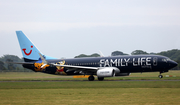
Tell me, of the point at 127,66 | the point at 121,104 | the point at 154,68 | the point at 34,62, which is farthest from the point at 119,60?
the point at 121,104

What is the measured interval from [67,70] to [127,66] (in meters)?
10.4

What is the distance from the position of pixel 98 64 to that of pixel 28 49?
13252 mm

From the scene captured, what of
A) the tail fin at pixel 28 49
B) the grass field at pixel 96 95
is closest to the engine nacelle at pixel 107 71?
the grass field at pixel 96 95

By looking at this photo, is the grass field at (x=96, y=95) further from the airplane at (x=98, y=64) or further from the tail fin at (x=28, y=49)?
the tail fin at (x=28, y=49)

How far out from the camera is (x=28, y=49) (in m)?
47.2

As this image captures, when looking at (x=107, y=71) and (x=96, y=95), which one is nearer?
(x=96, y=95)

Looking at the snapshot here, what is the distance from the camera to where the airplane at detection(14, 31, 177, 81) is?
39469 millimetres

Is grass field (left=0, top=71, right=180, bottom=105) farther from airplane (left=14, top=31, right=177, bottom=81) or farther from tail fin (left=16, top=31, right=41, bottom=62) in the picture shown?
tail fin (left=16, top=31, right=41, bottom=62)

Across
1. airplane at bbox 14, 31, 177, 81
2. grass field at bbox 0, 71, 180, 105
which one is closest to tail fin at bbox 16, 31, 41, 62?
airplane at bbox 14, 31, 177, 81

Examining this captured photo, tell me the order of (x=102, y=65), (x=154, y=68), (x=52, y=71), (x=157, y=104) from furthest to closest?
(x=52, y=71)
(x=102, y=65)
(x=154, y=68)
(x=157, y=104)

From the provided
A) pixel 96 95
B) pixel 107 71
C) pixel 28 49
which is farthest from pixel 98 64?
pixel 96 95

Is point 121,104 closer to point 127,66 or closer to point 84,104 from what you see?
point 84,104

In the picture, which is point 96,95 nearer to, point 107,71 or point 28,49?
point 107,71

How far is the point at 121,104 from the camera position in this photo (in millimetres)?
15422
